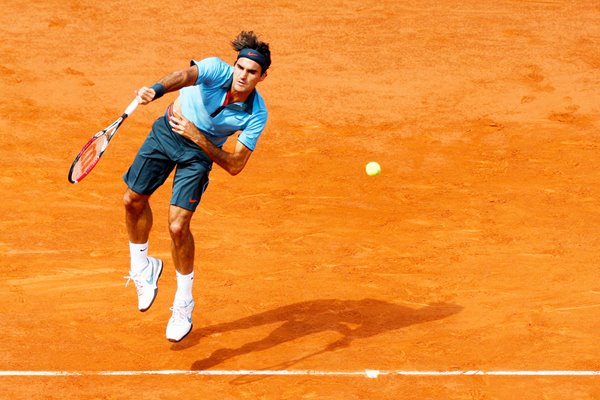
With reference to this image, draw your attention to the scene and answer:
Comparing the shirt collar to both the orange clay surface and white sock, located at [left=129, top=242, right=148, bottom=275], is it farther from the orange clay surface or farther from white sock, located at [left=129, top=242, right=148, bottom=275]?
the orange clay surface

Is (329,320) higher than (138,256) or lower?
lower

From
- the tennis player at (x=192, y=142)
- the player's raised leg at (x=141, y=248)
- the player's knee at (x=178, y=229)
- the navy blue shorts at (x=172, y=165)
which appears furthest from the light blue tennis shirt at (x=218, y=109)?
the player's raised leg at (x=141, y=248)

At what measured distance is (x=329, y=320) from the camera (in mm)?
11531

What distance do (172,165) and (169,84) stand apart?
1156mm

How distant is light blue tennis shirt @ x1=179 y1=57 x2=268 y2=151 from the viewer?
10.1m

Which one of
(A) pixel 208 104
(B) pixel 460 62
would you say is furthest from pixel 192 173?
(B) pixel 460 62

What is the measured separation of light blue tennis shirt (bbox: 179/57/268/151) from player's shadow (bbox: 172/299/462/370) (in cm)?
211

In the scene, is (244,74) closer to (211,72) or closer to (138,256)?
(211,72)

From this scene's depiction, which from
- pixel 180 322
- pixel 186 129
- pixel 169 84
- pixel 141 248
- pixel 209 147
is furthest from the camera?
pixel 141 248

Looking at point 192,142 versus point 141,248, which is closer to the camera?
point 192,142

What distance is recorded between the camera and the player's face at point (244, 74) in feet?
32.7

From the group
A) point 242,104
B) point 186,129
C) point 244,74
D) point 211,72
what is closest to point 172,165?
point 186,129

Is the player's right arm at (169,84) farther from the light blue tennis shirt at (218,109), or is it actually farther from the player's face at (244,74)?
the player's face at (244,74)

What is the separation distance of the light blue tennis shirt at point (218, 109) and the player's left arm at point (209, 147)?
0.39 feet
